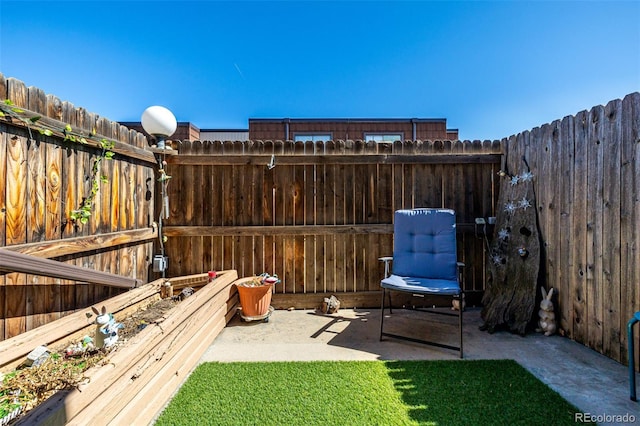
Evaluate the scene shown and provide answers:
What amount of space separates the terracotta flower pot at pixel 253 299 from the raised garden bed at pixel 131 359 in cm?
26

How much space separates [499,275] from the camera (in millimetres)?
3168

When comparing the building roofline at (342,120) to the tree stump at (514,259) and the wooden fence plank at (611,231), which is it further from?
the wooden fence plank at (611,231)

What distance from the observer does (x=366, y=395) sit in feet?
5.91

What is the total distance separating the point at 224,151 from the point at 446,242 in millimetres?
2762

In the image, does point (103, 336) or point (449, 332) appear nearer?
point (103, 336)

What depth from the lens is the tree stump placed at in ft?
9.46

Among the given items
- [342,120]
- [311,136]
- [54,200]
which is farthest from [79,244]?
[342,120]

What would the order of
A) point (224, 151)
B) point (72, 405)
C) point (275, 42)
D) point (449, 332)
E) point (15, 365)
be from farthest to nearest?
point (275, 42) < point (224, 151) < point (449, 332) < point (15, 365) < point (72, 405)

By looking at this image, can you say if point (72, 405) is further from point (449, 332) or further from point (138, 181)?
point (449, 332)

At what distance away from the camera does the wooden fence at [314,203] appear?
350 centimetres

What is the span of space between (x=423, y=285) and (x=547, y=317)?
4.28 feet

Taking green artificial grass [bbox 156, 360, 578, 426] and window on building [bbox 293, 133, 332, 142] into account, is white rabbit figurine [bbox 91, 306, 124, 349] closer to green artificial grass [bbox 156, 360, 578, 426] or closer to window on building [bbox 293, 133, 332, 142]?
green artificial grass [bbox 156, 360, 578, 426]

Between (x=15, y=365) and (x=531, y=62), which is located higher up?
(x=531, y=62)

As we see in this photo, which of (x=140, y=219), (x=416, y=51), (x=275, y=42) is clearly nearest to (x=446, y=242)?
(x=140, y=219)
